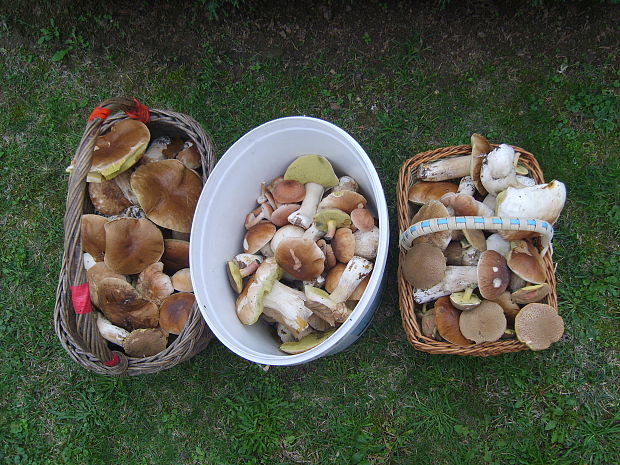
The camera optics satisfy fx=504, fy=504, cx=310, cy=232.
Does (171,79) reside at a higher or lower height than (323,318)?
higher

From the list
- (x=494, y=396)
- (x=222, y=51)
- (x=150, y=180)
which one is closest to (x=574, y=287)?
(x=494, y=396)

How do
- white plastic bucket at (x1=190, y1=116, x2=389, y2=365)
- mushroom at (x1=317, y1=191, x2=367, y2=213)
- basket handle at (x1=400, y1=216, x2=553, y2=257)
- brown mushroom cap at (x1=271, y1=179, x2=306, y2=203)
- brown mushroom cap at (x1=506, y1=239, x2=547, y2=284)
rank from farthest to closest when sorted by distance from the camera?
brown mushroom cap at (x1=271, y1=179, x2=306, y2=203) → mushroom at (x1=317, y1=191, x2=367, y2=213) → white plastic bucket at (x1=190, y1=116, x2=389, y2=365) → brown mushroom cap at (x1=506, y1=239, x2=547, y2=284) → basket handle at (x1=400, y1=216, x2=553, y2=257)

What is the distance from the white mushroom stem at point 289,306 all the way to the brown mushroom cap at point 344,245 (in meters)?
0.27

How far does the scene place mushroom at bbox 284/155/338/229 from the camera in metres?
2.50

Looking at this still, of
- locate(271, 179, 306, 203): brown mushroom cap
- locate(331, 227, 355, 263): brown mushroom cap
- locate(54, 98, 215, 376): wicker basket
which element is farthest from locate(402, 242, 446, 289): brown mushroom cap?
locate(54, 98, 215, 376): wicker basket

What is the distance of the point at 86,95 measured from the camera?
3.43m

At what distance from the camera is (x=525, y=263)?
7.31 ft

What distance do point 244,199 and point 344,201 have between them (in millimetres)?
564

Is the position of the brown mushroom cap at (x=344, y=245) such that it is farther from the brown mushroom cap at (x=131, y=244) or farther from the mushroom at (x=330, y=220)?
the brown mushroom cap at (x=131, y=244)

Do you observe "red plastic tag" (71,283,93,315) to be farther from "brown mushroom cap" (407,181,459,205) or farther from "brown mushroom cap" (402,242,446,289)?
"brown mushroom cap" (407,181,459,205)

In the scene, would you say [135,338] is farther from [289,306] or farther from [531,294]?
[531,294]

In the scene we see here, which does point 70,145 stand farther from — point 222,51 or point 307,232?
point 307,232

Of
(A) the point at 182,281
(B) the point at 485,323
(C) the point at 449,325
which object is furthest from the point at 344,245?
(A) the point at 182,281

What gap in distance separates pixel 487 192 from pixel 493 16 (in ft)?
4.14
